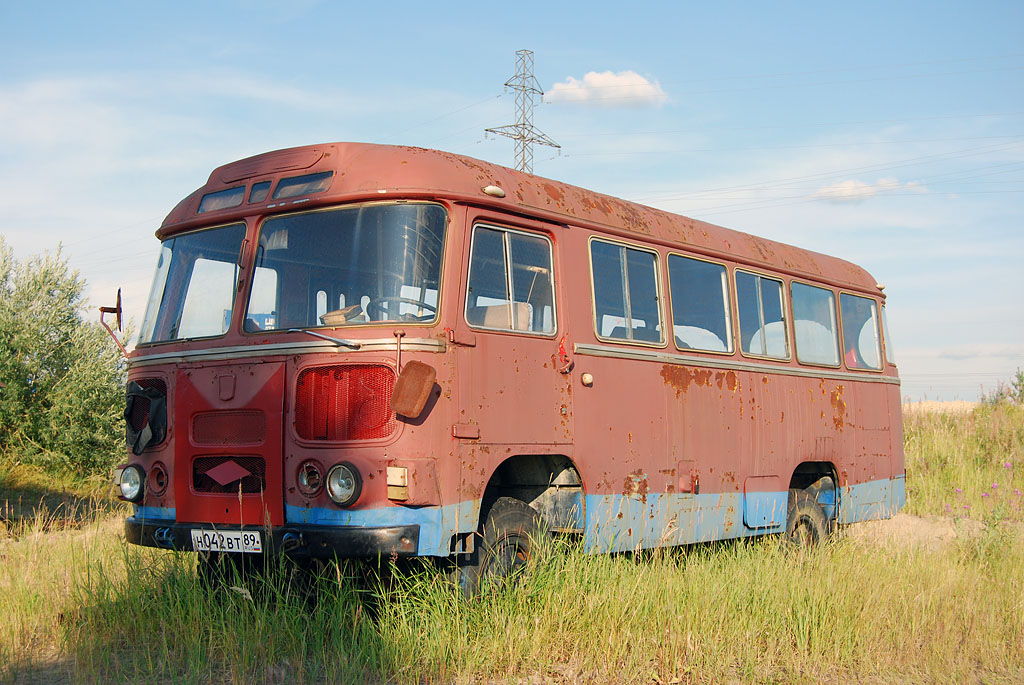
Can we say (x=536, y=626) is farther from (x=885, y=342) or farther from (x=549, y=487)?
(x=885, y=342)

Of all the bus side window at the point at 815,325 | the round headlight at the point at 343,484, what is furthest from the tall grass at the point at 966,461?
the round headlight at the point at 343,484

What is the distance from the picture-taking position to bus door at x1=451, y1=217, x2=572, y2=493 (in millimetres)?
6383

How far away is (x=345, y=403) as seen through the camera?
6.13 m

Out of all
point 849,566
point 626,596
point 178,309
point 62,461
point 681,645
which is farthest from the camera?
point 62,461

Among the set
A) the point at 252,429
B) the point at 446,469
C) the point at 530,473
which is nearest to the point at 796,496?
the point at 530,473

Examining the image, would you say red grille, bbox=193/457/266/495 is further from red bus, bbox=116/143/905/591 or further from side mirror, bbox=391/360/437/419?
side mirror, bbox=391/360/437/419

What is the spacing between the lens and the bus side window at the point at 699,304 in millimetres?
8586

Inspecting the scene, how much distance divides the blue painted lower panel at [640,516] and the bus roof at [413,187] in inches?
76.5

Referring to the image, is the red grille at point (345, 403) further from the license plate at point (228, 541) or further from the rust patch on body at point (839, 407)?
the rust patch on body at point (839, 407)

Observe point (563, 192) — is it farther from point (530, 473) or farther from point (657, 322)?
point (530, 473)

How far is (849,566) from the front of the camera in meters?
8.07

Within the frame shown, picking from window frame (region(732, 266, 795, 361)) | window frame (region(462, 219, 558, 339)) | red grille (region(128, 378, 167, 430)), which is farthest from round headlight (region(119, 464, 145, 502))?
window frame (region(732, 266, 795, 361))

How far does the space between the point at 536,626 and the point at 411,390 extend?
154 centimetres

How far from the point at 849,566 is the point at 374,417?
13.7 ft
